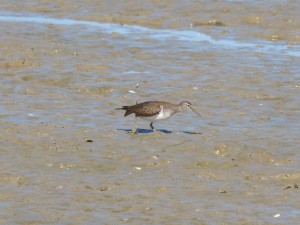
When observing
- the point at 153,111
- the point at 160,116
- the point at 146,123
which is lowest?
the point at 146,123

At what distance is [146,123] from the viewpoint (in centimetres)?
1872

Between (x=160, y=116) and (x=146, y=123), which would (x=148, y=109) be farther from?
(x=146, y=123)

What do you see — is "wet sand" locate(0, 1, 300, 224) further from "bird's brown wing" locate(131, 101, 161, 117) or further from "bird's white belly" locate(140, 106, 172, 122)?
"bird's brown wing" locate(131, 101, 161, 117)

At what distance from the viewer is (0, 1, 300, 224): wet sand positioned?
13.3 metres

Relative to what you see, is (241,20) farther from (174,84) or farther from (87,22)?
(174,84)

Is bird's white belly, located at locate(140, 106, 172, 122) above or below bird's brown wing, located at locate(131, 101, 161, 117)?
below

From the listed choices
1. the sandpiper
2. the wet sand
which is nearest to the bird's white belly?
the sandpiper

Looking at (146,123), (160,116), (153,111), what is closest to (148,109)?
(153,111)

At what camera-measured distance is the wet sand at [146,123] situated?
1328 cm

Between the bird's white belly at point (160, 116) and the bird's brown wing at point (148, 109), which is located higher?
the bird's brown wing at point (148, 109)

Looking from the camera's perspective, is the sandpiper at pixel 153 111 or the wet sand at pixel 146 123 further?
the sandpiper at pixel 153 111

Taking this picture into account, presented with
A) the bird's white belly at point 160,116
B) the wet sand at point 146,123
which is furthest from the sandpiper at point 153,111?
the wet sand at point 146,123

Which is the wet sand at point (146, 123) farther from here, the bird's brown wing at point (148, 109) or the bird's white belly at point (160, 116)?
the bird's brown wing at point (148, 109)

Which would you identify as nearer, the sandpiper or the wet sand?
the wet sand
